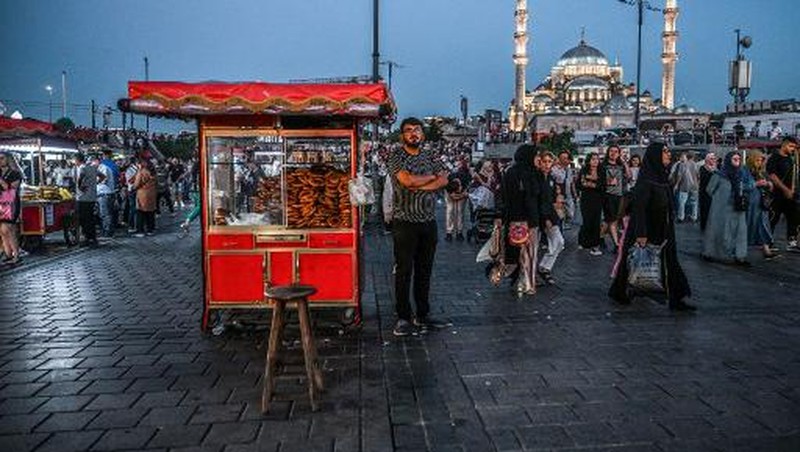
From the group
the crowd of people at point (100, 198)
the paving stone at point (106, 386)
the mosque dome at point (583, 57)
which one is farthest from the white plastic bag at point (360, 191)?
the mosque dome at point (583, 57)

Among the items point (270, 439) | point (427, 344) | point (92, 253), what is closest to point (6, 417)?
point (270, 439)

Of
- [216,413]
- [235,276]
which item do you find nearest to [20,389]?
[216,413]

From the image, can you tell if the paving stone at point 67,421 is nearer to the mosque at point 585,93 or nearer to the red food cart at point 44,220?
the red food cart at point 44,220

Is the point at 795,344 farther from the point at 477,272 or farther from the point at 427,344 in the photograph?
the point at 477,272

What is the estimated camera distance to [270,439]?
391 cm

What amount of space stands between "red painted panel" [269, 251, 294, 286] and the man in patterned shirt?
3.45ft

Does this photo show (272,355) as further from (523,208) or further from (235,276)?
(523,208)

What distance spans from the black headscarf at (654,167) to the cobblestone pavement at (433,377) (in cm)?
142

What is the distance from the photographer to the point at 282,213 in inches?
263

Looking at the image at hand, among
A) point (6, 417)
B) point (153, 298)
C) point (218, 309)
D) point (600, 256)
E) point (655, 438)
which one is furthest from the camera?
point (600, 256)

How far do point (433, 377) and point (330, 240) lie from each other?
2020 mm

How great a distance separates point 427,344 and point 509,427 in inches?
75.7

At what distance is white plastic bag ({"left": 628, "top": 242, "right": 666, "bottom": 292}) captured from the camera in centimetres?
730

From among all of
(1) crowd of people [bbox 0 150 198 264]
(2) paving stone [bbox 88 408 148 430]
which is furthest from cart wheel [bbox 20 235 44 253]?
(2) paving stone [bbox 88 408 148 430]
